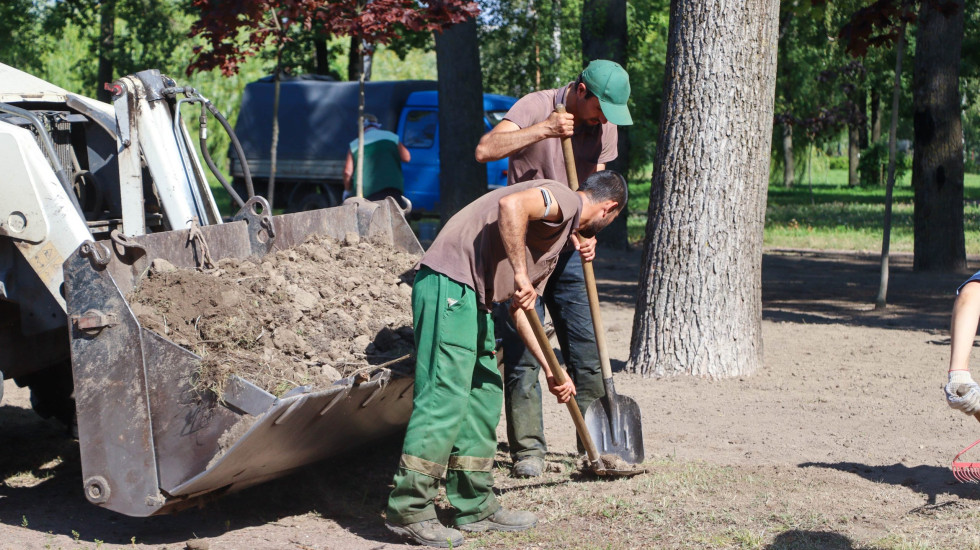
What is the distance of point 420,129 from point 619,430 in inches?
577

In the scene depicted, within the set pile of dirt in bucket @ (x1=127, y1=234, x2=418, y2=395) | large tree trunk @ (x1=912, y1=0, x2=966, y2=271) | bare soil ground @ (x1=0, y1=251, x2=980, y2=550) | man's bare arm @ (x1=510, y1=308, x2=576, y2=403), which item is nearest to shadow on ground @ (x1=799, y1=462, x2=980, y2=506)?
bare soil ground @ (x1=0, y1=251, x2=980, y2=550)

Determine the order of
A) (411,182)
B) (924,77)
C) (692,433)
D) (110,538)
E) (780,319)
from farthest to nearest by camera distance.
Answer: (411,182)
(924,77)
(780,319)
(692,433)
(110,538)

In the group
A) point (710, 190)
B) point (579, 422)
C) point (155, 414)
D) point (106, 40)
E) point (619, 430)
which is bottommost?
point (619, 430)

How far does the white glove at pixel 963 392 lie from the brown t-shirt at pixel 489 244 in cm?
146

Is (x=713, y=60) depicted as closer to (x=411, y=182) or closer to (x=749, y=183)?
(x=749, y=183)

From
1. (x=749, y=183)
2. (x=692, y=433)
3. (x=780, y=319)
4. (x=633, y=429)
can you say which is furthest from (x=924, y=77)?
(x=633, y=429)

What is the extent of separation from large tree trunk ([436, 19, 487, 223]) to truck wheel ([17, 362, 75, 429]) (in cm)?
685

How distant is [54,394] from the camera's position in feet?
19.6

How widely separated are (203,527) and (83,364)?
0.91 m

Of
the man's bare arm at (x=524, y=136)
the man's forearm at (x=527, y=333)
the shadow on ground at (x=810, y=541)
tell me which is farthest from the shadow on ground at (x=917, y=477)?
the man's bare arm at (x=524, y=136)

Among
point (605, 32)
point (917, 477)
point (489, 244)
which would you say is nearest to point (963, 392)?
point (917, 477)

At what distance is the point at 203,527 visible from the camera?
14.1 ft

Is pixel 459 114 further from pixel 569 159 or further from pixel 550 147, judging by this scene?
pixel 569 159

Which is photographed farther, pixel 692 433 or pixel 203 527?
pixel 692 433
